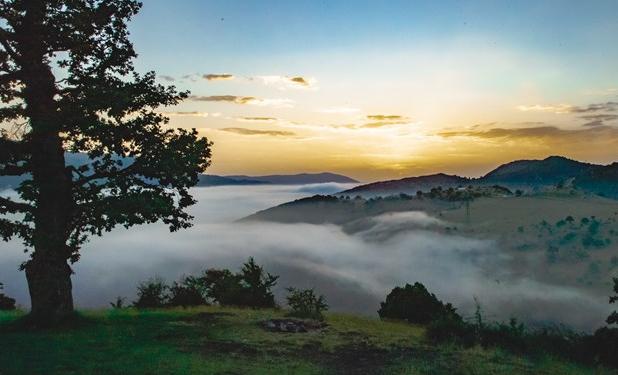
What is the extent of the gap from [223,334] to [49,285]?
769 cm

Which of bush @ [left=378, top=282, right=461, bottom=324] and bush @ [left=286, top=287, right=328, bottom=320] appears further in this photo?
bush @ [left=378, top=282, right=461, bottom=324]

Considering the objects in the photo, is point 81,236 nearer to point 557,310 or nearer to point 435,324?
point 435,324

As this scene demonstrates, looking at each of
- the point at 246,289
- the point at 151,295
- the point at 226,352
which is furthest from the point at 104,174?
the point at 246,289

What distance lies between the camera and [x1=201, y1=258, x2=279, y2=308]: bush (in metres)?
32.8

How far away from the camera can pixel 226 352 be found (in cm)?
1833

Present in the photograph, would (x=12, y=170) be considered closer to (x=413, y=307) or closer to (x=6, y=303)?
(x=6, y=303)

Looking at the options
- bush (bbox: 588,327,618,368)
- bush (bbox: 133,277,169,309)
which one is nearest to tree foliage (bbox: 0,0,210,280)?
bush (bbox: 133,277,169,309)

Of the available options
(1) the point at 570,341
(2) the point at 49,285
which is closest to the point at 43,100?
(2) the point at 49,285

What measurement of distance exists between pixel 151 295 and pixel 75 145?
40.6 feet

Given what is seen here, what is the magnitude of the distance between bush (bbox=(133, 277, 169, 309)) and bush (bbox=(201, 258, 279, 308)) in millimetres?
3240

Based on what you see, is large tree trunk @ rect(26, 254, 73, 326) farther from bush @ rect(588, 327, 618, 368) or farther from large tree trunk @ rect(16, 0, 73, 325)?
bush @ rect(588, 327, 618, 368)

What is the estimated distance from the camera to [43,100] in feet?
75.8

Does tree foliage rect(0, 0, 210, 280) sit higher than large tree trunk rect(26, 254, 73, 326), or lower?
higher

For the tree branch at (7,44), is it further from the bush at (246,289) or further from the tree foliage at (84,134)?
the bush at (246,289)
